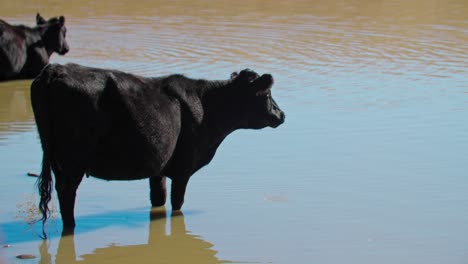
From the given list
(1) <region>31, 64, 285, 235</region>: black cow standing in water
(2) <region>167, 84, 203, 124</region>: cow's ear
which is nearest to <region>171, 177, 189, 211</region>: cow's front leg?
(1) <region>31, 64, 285, 235</region>: black cow standing in water

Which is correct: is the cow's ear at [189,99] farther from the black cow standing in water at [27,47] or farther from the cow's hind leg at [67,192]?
the black cow standing in water at [27,47]

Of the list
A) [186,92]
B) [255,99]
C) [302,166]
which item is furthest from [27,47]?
[186,92]

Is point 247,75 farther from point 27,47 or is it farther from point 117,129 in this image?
point 27,47

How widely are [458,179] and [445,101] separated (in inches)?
179

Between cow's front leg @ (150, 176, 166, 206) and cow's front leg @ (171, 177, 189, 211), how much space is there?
0.57 ft

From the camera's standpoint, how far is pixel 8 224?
9711mm

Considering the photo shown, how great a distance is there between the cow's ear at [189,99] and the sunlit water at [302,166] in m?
0.90

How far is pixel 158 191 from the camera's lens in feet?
34.2

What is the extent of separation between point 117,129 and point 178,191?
3.93ft

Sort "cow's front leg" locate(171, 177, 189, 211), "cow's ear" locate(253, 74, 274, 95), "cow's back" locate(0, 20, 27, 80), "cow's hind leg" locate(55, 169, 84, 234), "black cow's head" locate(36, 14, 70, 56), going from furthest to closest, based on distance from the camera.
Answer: "black cow's head" locate(36, 14, 70, 56), "cow's back" locate(0, 20, 27, 80), "cow's ear" locate(253, 74, 274, 95), "cow's front leg" locate(171, 177, 189, 211), "cow's hind leg" locate(55, 169, 84, 234)

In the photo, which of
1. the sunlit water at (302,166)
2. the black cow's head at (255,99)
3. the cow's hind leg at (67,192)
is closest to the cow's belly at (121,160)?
the cow's hind leg at (67,192)

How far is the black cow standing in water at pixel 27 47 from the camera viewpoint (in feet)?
59.9

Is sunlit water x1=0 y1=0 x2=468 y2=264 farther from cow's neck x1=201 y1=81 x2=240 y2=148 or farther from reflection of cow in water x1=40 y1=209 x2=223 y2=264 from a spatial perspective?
cow's neck x1=201 y1=81 x2=240 y2=148

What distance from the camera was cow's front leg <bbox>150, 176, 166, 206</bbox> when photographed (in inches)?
408
